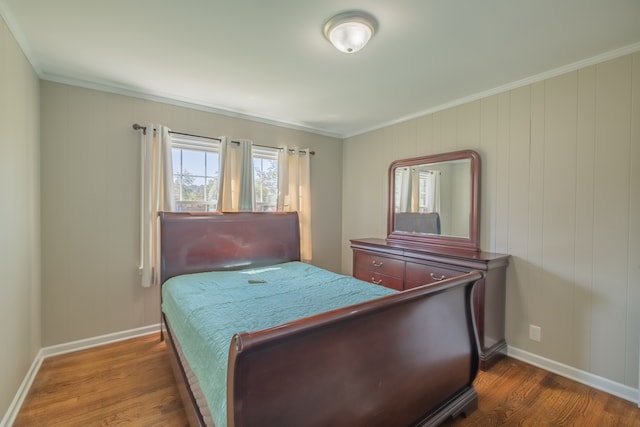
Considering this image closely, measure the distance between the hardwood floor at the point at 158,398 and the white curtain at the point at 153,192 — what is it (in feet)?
2.74

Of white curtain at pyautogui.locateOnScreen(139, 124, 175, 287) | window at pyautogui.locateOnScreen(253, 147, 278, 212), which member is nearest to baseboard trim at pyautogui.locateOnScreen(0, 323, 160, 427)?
white curtain at pyautogui.locateOnScreen(139, 124, 175, 287)

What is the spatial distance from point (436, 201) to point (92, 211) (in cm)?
347

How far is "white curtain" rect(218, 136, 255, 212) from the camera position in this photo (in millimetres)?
3283

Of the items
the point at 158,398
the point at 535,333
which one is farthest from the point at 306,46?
the point at 535,333

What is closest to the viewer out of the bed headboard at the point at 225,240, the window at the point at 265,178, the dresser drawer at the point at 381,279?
the bed headboard at the point at 225,240

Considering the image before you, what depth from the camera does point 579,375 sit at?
220 centimetres

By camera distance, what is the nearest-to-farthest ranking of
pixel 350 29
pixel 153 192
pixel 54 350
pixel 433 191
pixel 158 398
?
pixel 350 29
pixel 158 398
pixel 54 350
pixel 153 192
pixel 433 191

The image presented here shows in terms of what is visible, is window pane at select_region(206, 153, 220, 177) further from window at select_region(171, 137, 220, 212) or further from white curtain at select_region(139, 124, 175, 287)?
white curtain at select_region(139, 124, 175, 287)

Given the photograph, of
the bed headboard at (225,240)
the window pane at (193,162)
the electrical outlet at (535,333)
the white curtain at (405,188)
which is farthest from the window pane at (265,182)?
the electrical outlet at (535,333)

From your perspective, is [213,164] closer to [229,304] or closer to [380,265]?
[229,304]

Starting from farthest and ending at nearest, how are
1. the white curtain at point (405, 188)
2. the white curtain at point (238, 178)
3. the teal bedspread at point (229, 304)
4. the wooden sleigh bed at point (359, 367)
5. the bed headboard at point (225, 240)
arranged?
1. the white curtain at point (405, 188)
2. the white curtain at point (238, 178)
3. the bed headboard at point (225, 240)
4. the teal bedspread at point (229, 304)
5. the wooden sleigh bed at point (359, 367)

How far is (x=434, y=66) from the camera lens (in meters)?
2.28

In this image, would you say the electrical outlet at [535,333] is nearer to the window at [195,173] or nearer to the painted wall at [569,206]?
the painted wall at [569,206]

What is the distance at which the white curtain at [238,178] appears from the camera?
3283 millimetres
